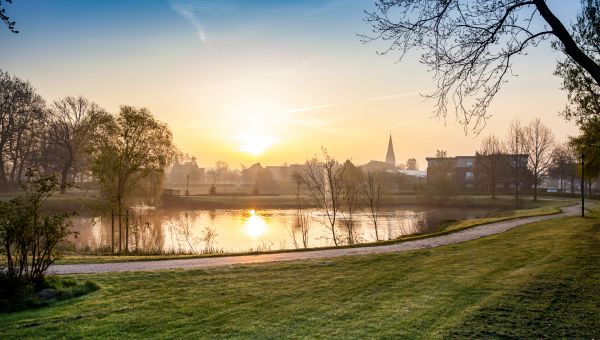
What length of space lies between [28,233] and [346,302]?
6873 millimetres

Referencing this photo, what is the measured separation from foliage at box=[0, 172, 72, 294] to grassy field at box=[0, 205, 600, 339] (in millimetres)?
1376

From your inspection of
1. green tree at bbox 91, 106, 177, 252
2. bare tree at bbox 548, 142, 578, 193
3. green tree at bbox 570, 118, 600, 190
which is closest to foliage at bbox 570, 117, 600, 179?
green tree at bbox 570, 118, 600, 190

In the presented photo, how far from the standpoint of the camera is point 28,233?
925 cm

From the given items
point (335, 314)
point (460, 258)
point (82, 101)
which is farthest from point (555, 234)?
point (82, 101)

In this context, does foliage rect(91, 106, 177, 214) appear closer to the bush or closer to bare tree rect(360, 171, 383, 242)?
bare tree rect(360, 171, 383, 242)

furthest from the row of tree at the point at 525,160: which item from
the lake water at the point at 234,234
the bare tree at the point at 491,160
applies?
the lake water at the point at 234,234

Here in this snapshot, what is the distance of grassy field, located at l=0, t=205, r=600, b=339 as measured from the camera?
269 inches

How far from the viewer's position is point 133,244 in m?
26.0

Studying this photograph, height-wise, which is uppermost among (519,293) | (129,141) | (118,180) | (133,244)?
(129,141)

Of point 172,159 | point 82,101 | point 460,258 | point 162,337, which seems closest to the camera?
point 162,337

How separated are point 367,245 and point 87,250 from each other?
13.9m

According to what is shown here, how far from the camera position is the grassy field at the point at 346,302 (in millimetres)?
6832

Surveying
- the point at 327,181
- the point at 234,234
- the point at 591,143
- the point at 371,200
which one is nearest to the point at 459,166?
the point at 327,181

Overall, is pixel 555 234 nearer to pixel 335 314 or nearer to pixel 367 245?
pixel 367 245
